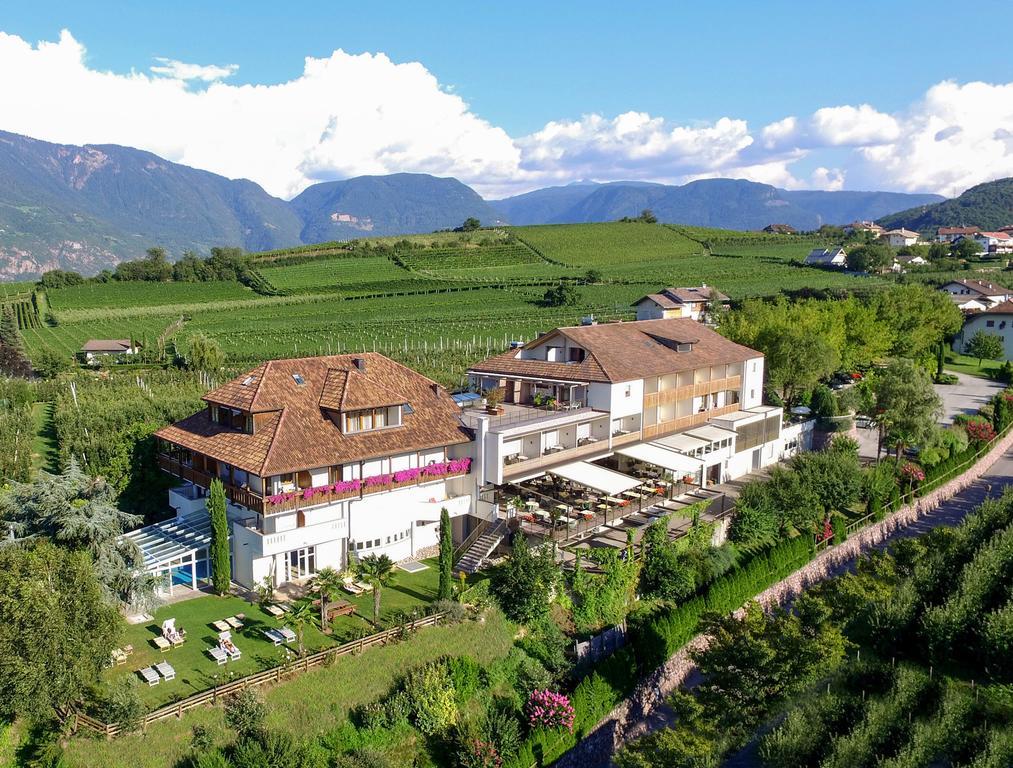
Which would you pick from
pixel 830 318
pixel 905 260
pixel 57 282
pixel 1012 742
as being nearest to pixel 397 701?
pixel 1012 742

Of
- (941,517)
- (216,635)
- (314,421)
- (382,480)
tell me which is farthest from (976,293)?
(216,635)

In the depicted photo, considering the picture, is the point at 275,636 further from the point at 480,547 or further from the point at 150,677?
the point at 480,547

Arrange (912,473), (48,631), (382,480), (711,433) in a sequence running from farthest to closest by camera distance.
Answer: (912,473)
(711,433)
(382,480)
(48,631)

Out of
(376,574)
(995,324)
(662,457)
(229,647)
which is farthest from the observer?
(995,324)

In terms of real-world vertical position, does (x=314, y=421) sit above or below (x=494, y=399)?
above

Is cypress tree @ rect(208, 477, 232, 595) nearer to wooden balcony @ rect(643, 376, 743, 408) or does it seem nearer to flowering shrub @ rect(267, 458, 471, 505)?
flowering shrub @ rect(267, 458, 471, 505)

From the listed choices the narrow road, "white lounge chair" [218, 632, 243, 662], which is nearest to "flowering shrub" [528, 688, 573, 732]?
the narrow road
